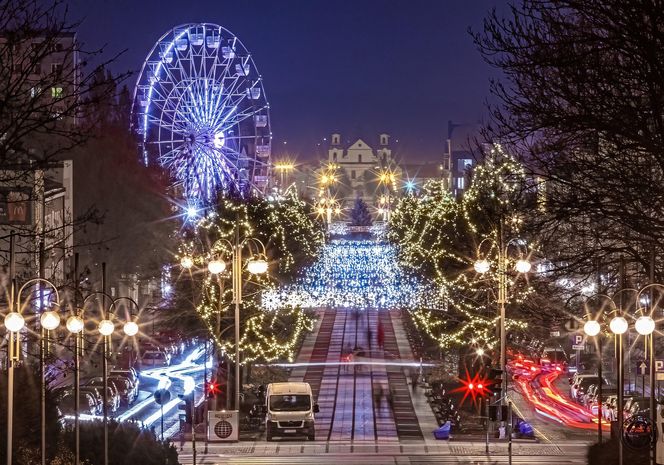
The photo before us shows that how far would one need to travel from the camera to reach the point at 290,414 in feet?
124

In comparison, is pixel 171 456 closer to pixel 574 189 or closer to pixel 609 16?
pixel 574 189

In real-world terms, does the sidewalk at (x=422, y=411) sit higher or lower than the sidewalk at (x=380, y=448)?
higher

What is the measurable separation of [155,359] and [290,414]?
24599 mm

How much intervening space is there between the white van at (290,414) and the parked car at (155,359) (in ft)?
76.0

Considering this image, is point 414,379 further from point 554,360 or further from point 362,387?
point 554,360

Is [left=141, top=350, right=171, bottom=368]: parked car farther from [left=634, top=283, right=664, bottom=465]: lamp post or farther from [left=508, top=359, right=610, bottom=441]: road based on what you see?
[left=634, top=283, right=664, bottom=465]: lamp post

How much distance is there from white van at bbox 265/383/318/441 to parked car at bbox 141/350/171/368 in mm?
23150

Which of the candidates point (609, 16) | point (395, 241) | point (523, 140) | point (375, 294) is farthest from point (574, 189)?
point (395, 241)

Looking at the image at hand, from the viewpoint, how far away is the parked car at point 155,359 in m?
60.6

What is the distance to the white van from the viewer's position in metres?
37.8

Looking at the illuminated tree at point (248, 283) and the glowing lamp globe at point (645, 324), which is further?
the illuminated tree at point (248, 283)

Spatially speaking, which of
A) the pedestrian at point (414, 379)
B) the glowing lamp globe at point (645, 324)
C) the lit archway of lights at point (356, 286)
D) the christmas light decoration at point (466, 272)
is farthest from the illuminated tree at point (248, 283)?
the glowing lamp globe at point (645, 324)

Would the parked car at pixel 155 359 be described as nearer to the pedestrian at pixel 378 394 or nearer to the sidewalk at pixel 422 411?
the sidewalk at pixel 422 411

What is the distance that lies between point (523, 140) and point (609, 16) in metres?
3.09
